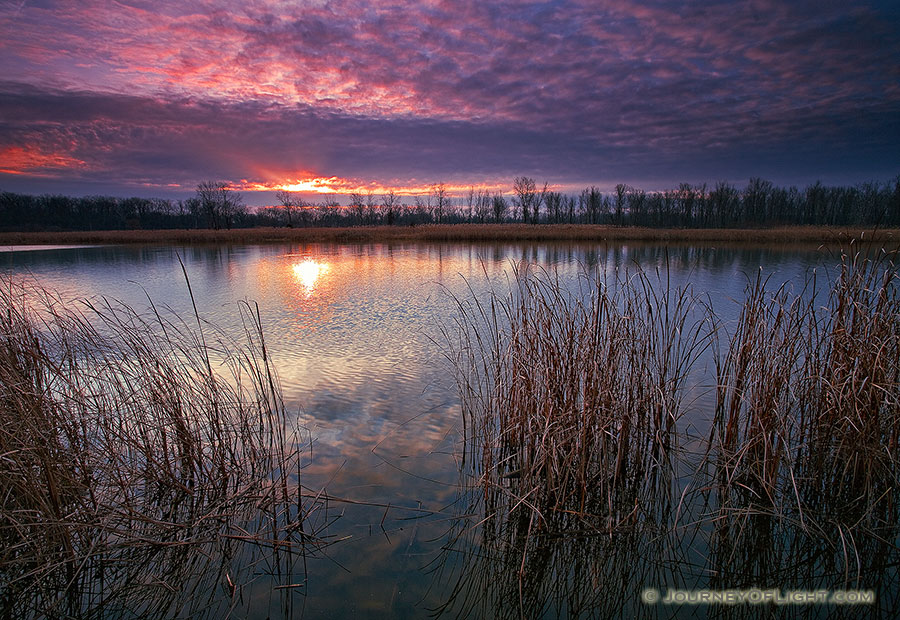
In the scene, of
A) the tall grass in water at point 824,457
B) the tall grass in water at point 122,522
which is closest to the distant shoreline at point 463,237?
the tall grass in water at point 824,457

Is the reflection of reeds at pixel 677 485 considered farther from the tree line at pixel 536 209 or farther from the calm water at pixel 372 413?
the tree line at pixel 536 209

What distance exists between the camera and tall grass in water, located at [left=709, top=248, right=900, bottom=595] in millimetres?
2852

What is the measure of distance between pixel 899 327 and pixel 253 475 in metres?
5.09

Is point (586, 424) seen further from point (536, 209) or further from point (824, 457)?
point (536, 209)

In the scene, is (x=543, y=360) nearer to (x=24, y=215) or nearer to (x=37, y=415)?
(x=37, y=415)

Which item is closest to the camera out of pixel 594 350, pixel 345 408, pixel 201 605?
pixel 201 605

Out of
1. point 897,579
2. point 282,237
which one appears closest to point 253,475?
point 897,579

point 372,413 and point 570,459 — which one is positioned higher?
point 570,459

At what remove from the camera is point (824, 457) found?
125 inches

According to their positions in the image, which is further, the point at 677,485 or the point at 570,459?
the point at 677,485

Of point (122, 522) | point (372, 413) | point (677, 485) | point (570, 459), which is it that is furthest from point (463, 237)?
point (122, 522)

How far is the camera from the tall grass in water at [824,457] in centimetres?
285

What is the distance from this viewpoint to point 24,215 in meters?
77.5

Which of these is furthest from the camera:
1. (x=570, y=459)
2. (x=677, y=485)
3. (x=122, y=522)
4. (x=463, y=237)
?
(x=463, y=237)
